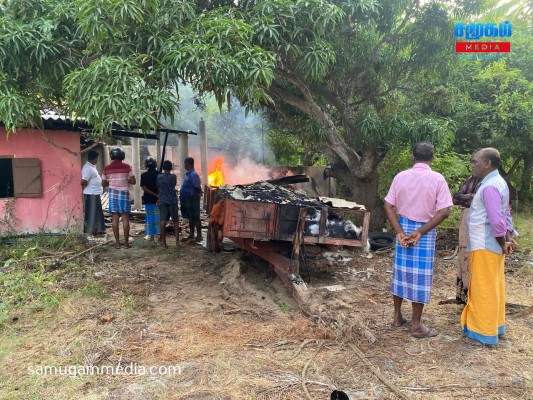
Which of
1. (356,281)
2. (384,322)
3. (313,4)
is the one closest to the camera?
(384,322)

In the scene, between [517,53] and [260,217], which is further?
[517,53]

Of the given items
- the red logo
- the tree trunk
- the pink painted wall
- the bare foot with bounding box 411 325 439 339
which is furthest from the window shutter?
the tree trunk

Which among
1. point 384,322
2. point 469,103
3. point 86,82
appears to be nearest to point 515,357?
point 384,322

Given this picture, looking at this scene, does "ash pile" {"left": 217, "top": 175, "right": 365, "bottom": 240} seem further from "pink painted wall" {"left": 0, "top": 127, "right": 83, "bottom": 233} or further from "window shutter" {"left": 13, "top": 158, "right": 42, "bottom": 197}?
"window shutter" {"left": 13, "top": 158, "right": 42, "bottom": 197}

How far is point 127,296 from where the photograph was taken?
17.9 ft

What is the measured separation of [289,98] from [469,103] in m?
5.89

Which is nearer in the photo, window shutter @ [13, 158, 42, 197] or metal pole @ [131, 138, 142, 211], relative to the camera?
window shutter @ [13, 158, 42, 197]

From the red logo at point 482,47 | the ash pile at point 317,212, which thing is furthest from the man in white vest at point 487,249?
the red logo at point 482,47

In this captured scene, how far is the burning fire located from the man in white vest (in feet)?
35.9

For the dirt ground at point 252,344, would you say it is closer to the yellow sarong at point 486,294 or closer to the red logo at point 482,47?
the yellow sarong at point 486,294

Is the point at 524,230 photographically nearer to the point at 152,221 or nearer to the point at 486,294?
the point at 486,294

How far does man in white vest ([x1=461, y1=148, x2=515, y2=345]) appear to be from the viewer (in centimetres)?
382

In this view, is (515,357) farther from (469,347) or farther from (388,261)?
(388,261)

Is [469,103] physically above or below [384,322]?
above
